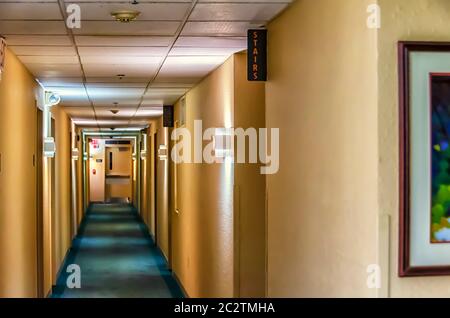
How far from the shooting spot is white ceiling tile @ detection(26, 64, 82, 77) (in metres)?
6.46

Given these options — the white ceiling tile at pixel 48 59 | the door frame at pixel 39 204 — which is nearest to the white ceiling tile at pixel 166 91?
the door frame at pixel 39 204

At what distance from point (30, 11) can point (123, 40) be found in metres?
1.17

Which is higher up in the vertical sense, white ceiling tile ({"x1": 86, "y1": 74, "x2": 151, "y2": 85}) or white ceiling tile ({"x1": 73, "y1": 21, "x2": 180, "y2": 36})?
white ceiling tile ({"x1": 86, "y1": 74, "x2": 151, "y2": 85})

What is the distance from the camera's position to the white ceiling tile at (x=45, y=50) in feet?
17.6

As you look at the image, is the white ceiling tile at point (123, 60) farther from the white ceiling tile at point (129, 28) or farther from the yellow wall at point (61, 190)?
the yellow wall at point (61, 190)

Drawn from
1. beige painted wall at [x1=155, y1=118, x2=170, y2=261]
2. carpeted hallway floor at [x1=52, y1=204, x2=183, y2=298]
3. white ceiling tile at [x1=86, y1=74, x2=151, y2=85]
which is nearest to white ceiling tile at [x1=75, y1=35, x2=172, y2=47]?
white ceiling tile at [x1=86, y1=74, x2=151, y2=85]

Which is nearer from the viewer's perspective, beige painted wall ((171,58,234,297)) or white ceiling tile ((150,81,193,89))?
beige painted wall ((171,58,234,297))

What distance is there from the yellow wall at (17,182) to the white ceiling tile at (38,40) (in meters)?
0.28

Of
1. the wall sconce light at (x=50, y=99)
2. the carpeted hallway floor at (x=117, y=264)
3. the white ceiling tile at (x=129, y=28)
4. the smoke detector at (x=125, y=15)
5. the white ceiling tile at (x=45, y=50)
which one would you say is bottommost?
the carpeted hallway floor at (x=117, y=264)

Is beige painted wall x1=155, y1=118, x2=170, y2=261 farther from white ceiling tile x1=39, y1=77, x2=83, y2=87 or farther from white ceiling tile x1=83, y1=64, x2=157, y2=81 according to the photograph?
white ceiling tile x1=83, y1=64, x2=157, y2=81

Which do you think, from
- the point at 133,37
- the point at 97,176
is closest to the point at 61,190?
the point at 133,37

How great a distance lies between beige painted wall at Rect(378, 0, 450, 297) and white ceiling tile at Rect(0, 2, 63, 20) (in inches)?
76.6
